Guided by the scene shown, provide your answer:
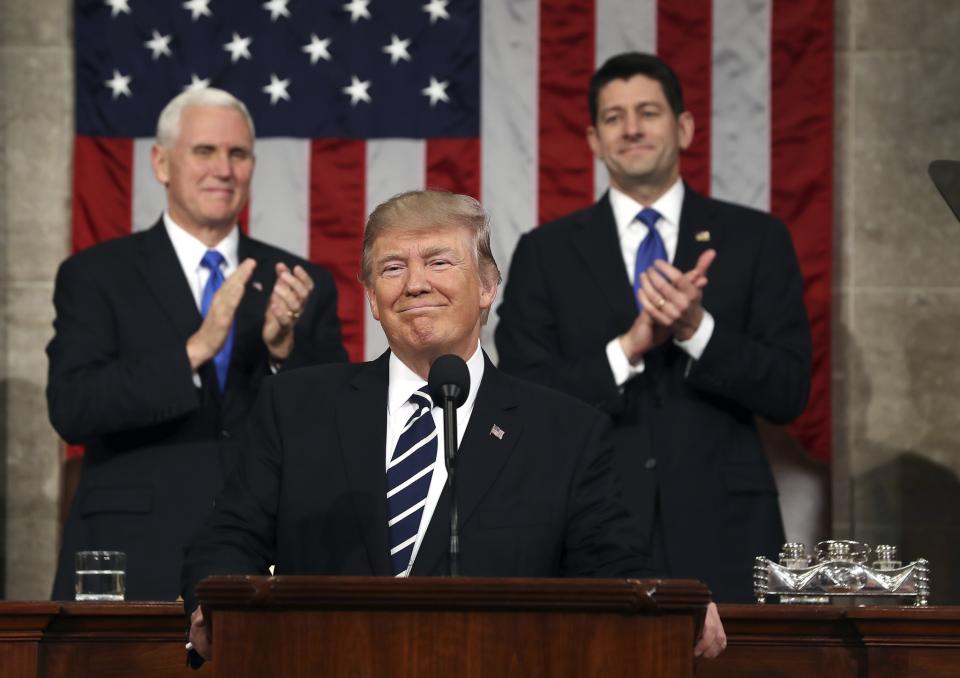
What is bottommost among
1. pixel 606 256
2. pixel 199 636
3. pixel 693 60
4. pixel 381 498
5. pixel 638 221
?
pixel 199 636

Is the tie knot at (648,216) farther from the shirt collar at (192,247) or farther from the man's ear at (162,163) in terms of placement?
the man's ear at (162,163)

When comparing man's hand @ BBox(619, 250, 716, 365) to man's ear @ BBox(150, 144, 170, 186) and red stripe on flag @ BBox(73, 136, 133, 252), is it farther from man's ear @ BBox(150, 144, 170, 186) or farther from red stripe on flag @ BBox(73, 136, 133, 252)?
red stripe on flag @ BBox(73, 136, 133, 252)

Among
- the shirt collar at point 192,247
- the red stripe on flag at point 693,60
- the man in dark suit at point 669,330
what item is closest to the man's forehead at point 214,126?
the shirt collar at point 192,247

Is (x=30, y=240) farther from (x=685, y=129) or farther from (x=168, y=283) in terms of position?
(x=685, y=129)

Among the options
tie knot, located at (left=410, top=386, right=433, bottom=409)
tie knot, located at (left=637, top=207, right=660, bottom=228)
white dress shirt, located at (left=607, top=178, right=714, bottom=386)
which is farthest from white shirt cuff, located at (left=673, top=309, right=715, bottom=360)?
tie knot, located at (left=410, top=386, right=433, bottom=409)

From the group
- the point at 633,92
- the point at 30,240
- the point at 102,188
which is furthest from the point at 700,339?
the point at 30,240

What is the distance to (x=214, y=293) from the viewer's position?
4.59 metres

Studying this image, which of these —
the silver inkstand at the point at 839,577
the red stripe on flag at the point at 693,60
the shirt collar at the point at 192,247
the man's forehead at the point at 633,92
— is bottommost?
the silver inkstand at the point at 839,577

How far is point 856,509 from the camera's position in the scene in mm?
5680

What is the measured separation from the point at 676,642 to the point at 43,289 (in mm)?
3965

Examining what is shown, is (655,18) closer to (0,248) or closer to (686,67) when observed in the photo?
(686,67)

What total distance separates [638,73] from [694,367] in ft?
3.15

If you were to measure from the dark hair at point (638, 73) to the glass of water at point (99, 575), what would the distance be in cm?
195

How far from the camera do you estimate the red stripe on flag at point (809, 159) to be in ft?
18.3
